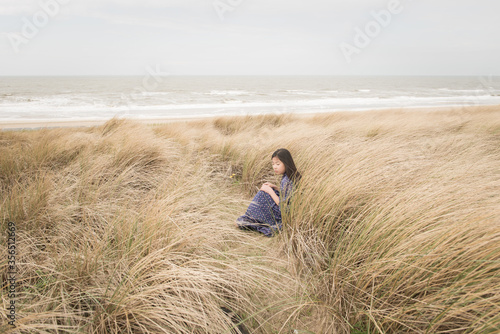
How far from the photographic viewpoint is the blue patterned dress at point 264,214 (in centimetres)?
271

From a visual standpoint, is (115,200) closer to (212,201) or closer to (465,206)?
(212,201)

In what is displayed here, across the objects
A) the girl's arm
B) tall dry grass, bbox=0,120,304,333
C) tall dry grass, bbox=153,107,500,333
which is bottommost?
the girl's arm

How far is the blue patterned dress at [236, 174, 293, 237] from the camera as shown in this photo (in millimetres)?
2711

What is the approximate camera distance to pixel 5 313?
4.34 ft

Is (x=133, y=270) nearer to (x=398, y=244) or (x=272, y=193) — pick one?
(x=398, y=244)

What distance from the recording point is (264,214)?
110 inches

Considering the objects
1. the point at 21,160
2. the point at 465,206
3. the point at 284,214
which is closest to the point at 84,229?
the point at 284,214

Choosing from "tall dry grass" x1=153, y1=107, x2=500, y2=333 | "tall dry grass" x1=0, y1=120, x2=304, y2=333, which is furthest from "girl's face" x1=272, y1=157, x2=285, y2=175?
"tall dry grass" x1=0, y1=120, x2=304, y2=333

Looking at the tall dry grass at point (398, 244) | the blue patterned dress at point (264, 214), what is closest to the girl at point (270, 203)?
the blue patterned dress at point (264, 214)

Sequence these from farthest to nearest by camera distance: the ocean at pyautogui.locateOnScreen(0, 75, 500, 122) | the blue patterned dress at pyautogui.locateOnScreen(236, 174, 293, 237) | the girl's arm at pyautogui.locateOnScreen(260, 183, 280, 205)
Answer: the ocean at pyautogui.locateOnScreen(0, 75, 500, 122)
the girl's arm at pyautogui.locateOnScreen(260, 183, 280, 205)
the blue patterned dress at pyautogui.locateOnScreen(236, 174, 293, 237)

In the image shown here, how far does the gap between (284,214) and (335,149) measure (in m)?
1.48

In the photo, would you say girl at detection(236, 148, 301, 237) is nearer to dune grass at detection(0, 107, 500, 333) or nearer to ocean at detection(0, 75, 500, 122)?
dune grass at detection(0, 107, 500, 333)

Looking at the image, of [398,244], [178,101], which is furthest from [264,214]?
[178,101]

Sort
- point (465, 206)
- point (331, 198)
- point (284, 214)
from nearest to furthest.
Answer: point (465, 206) < point (331, 198) < point (284, 214)
